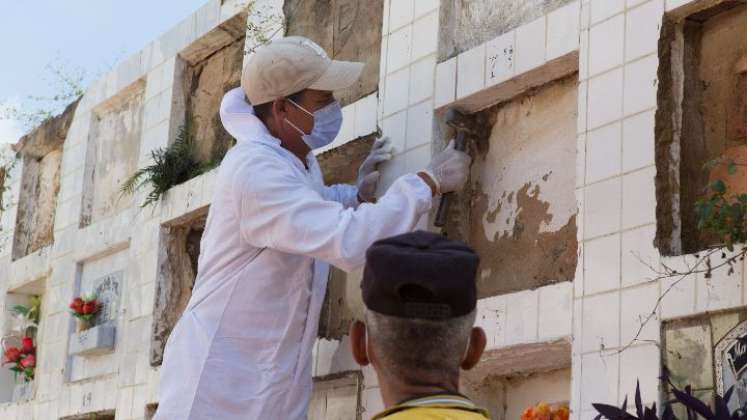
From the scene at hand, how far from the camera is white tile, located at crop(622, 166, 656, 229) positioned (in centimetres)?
457

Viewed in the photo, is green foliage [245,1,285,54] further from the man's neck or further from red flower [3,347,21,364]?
the man's neck

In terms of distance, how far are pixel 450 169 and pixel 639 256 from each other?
2.97 feet

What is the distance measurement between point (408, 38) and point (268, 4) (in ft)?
5.22

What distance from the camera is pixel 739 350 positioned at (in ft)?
13.8

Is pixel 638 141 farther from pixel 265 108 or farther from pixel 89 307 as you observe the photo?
pixel 89 307

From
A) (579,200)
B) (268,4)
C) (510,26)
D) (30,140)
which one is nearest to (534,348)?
(579,200)

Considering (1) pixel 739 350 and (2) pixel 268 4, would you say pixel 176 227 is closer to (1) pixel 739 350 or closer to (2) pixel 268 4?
(2) pixel 268 4

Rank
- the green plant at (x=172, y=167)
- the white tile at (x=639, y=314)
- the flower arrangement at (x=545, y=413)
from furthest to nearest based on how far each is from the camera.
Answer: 1. the green plant at (x=172, y=167)
2. the flower arrangement at (x=545, y=413)
3. the white tile at (x=639, y=314)

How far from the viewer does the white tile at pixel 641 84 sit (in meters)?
4.67

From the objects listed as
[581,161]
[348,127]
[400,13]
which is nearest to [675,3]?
[581,161]

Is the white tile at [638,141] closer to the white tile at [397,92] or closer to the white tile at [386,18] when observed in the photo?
the white tile at [397,92]

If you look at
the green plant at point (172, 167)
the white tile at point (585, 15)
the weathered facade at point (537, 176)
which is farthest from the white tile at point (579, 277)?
the green plant at point (172, 167)

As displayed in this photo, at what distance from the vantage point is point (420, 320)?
2.65 m

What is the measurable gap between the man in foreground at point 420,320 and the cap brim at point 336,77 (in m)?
2.50
